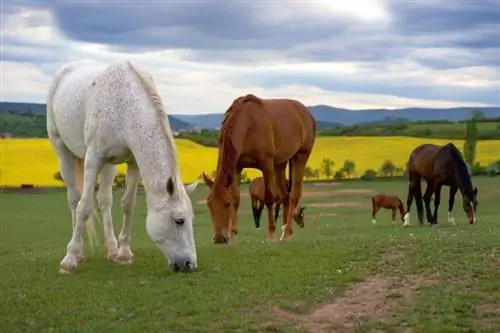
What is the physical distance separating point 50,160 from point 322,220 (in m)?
31.6

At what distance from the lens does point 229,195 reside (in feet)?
36.9

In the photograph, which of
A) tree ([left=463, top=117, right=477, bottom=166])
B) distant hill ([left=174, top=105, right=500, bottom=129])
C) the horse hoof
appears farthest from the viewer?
distant hill ([left=174, top=105, right=500, bottom=129])

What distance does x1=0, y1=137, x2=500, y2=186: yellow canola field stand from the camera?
50.5 metres

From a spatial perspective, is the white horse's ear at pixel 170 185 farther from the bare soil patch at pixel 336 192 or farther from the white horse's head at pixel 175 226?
the bare soil patch at pixel 336 192

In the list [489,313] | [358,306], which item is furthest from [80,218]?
[489,313]

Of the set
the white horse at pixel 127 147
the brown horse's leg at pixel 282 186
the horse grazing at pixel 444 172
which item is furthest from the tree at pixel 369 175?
the white horse at pixel 127 147

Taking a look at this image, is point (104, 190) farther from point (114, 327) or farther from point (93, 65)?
point (114, 327)

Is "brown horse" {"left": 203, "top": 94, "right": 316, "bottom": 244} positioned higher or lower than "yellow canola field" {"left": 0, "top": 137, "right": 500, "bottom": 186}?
higher

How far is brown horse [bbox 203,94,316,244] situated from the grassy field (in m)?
0.71

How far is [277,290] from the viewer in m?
8.37

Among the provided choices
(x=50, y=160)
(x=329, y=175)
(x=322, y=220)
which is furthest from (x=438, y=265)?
(x=50, y=160)

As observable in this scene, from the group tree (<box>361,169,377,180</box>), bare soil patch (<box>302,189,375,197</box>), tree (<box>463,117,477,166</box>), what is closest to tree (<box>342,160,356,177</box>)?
tree (<box>361,169,377,180</box>)

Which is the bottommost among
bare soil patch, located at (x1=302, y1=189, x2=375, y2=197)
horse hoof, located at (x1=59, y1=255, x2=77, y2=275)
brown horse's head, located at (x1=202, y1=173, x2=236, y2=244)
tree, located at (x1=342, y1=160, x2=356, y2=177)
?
bare soil patch, located at (x1=302, y1=189, x2=375, y2=197)

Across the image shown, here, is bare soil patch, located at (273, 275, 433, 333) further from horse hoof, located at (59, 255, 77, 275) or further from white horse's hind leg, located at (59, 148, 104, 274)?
horse hoof, located at (59, 255, 77, 275)
